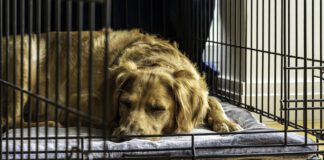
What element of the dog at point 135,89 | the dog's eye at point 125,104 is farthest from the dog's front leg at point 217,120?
the dog's eye at point 125,104

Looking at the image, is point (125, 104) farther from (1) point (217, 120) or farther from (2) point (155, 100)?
(1) point (217, 120)

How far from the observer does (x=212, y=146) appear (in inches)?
94.4

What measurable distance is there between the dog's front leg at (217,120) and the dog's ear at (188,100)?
0.07 metres

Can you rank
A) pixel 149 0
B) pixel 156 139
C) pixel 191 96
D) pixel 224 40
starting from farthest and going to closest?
1. pixel 224 40
2. pixel 149 0
3. pixel 191 96
4. pixel 156 139

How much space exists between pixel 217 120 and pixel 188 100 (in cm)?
22

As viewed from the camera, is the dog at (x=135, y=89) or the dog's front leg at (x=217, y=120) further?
the dog's front leg at (x=217, y=120)

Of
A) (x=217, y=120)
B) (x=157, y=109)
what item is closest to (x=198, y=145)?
(x=157, y=109)

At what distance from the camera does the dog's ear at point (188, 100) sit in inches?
108

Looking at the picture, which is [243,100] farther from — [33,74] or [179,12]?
[33,74]

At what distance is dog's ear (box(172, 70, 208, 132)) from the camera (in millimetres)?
2752

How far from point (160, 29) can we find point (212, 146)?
1.86 meters

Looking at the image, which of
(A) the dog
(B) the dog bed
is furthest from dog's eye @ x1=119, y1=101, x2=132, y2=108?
(B) the dog bed

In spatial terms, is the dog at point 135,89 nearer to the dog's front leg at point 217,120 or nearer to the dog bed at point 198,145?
the dog's front leg at point 217,120

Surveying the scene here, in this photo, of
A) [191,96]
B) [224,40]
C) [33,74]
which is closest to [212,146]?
[191,96]
